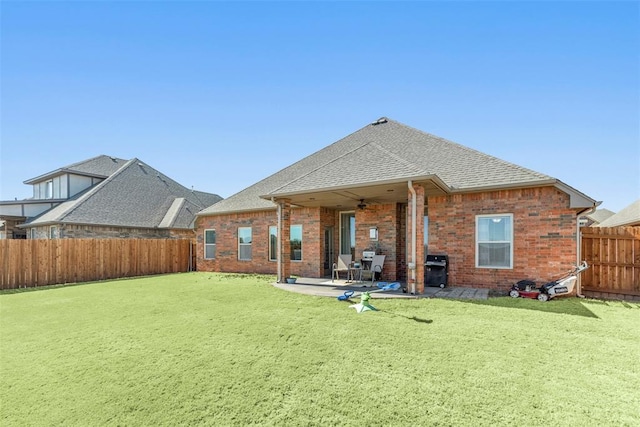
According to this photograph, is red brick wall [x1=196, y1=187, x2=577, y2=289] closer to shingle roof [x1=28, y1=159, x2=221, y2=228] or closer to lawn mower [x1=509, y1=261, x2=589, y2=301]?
lawn mower [x1=509, y1=261, x2=589, y2=301]

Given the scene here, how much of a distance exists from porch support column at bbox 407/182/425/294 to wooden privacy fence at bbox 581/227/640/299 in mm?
4943

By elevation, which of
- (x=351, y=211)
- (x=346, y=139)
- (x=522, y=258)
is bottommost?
(x=522, y=258)

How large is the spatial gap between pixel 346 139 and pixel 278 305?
34.2ft

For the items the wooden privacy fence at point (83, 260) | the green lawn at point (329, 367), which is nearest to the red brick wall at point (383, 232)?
the green lawn at point (329, 367)

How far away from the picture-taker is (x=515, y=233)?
8820mm

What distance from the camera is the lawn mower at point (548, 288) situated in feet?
24.8

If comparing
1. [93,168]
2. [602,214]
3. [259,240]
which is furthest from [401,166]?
[602,214]

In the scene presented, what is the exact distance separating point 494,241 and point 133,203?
21.0 metres

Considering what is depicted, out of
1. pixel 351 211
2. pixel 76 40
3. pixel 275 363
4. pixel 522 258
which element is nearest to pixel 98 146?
pixel 76 40

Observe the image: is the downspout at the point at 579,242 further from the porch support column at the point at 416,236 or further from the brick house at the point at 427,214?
the porch support column at the point at 416,236

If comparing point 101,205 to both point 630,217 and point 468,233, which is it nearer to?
point 468,233

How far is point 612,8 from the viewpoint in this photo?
792 cm

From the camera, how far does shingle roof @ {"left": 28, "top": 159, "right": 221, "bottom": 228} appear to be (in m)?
17.5

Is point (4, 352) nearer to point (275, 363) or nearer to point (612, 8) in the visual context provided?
point (275, 363)
